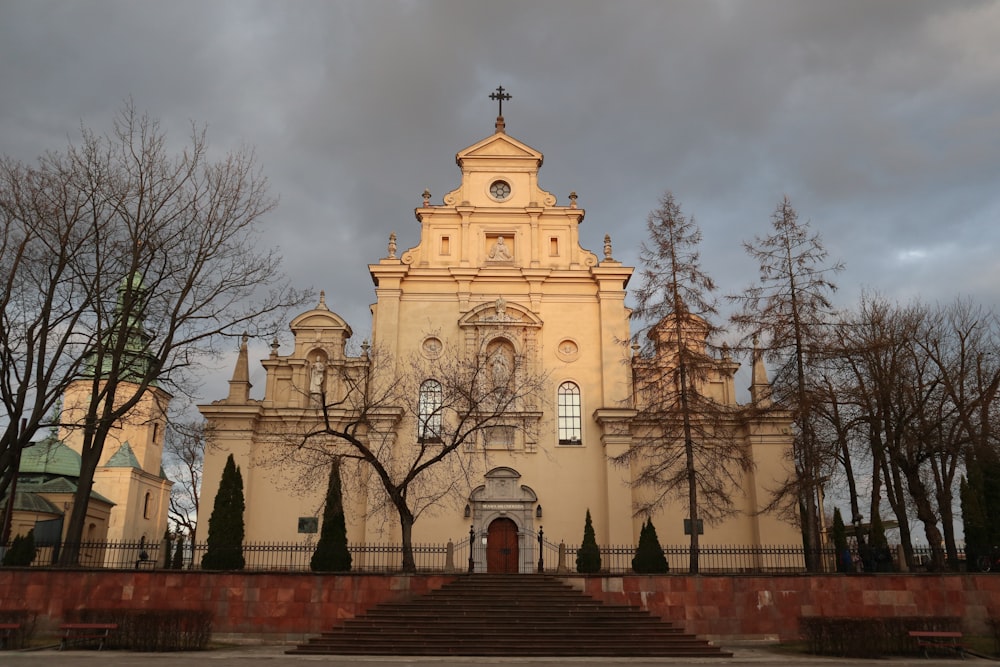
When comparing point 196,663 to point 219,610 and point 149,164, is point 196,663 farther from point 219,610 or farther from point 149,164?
point 149,164

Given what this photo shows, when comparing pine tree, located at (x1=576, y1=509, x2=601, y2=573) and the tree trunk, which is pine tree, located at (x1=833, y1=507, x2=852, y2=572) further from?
the tree trunk

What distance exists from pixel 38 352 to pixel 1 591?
6.23 meters

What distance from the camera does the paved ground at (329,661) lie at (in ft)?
51.5

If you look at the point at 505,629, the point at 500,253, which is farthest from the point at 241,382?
the point at 505,629

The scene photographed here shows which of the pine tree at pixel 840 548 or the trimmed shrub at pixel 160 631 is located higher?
the pine tree at pixel 840 548

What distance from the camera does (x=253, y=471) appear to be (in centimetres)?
3038

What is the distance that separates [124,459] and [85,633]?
3763cm

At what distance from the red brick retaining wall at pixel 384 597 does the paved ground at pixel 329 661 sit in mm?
2286

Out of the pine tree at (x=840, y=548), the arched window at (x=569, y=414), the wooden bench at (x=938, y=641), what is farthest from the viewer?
the arched window at (x=569, y=414)

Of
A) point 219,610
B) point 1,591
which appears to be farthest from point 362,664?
point 1,591

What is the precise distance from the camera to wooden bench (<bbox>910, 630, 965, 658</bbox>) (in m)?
18.0

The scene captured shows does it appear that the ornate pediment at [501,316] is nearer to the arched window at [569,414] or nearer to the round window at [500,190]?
the arched window at [569,414]

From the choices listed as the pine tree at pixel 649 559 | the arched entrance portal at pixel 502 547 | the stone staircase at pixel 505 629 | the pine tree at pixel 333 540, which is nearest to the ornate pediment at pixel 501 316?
the arched entrance portal at pixel 502 547

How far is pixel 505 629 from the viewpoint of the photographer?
1950cm
